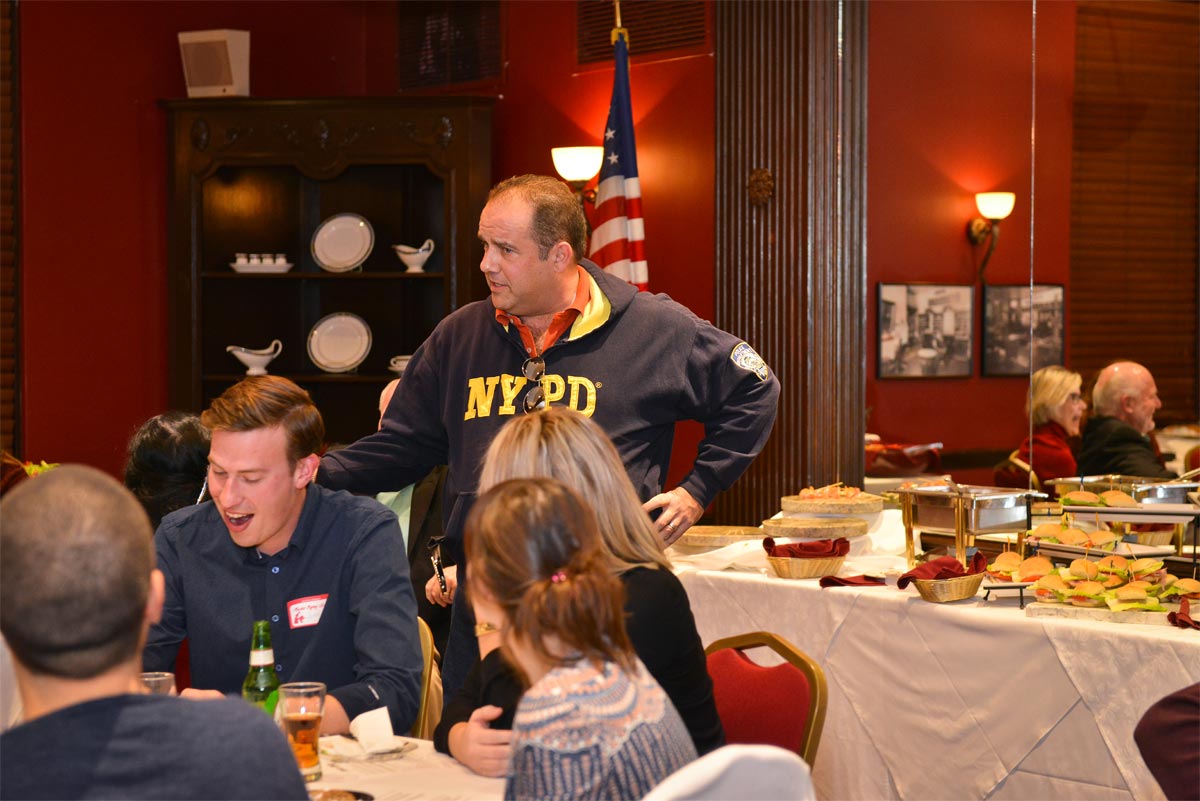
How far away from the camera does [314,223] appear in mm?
6766

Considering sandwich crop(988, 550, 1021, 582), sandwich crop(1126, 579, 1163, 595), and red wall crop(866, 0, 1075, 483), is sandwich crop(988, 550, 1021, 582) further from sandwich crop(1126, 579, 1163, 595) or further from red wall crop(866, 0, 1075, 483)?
red wall crop(866, 0, 1075, 483)

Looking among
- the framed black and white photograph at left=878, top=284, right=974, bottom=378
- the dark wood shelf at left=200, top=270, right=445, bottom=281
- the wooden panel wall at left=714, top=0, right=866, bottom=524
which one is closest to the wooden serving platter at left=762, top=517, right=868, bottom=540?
the wooden panel wall at left=714, top=0, right=866, bottom=524

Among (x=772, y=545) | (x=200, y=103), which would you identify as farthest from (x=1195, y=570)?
(x=200, y=103)

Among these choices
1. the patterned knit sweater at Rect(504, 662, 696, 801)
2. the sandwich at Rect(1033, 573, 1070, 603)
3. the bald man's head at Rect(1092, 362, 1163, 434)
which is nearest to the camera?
the patterned knit sweater at Rect(504, 662, 696, 801)

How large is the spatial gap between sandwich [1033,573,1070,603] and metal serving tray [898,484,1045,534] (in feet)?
1.46

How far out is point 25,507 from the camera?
1278 millimetres

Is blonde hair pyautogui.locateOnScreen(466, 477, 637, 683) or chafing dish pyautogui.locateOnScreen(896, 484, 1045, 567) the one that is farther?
chafing dish pyautogui.locateOnScreen(896, 484, 1045, 567)

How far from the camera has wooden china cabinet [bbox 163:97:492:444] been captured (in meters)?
6.21

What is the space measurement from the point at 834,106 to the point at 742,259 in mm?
722

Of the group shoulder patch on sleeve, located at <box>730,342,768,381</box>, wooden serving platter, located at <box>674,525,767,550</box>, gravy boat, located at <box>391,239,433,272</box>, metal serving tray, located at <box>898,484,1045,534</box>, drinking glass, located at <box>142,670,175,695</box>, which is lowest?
wooden serving platter, located at <box>674,525,767,550</box>

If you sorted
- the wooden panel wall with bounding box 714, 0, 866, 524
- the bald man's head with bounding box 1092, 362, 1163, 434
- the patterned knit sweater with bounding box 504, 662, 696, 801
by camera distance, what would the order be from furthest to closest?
the wooden panel wall with bounding box 714, 0, 866, 524, the bald man's head with bounding box 1092, 362, 1163, 434, the patterned knit sweater with bounding box 504, 662, 696, 801

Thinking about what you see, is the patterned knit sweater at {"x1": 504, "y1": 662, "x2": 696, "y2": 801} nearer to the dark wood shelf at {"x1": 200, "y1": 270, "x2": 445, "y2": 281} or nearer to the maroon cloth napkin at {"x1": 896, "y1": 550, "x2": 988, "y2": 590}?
the maroon cloth napkin at {"x1": 896, "y1": 550, "x2": 988, "y2": 590}

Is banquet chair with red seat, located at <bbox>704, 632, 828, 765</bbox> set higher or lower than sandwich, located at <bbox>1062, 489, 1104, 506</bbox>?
lower

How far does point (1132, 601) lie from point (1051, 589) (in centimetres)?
18
